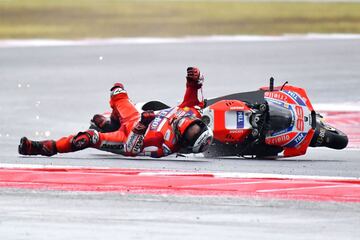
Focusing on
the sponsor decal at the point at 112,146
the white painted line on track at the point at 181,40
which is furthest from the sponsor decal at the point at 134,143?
the white painted line on track at the point at 181,40

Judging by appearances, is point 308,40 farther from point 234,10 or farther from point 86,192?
point 86,192

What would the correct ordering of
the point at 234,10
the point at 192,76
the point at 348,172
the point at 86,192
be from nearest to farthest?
the point at 86,192 < the point at 348,172 < the point at 192,76 < the point at 234,10

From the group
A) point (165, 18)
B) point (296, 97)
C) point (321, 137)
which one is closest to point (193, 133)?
point (296, 97)

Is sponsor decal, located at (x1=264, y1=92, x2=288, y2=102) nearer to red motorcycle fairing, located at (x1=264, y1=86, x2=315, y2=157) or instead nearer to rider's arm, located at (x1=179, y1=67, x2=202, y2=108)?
red motorcycle fairing, located at (x1=264, y1=86, x2=315, y2=157)

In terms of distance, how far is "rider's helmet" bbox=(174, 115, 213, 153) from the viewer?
11.7 m

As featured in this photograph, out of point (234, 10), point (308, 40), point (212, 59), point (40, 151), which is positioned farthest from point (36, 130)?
point (234, 10)

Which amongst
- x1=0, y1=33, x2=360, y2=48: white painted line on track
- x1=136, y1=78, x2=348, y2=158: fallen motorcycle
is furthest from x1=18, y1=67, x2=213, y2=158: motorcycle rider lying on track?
x1=0, y1=33, x2=360, y2=48: white painted line on track

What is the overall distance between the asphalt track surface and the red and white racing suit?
145mm

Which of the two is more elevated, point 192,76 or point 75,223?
point 192,76

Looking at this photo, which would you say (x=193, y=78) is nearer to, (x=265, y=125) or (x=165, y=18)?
(x=265, y=125)

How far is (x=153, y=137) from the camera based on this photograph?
12.0m

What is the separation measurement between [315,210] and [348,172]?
7.72ft

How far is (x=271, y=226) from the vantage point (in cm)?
845

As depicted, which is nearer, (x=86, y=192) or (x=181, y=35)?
(x=86, y=192)
